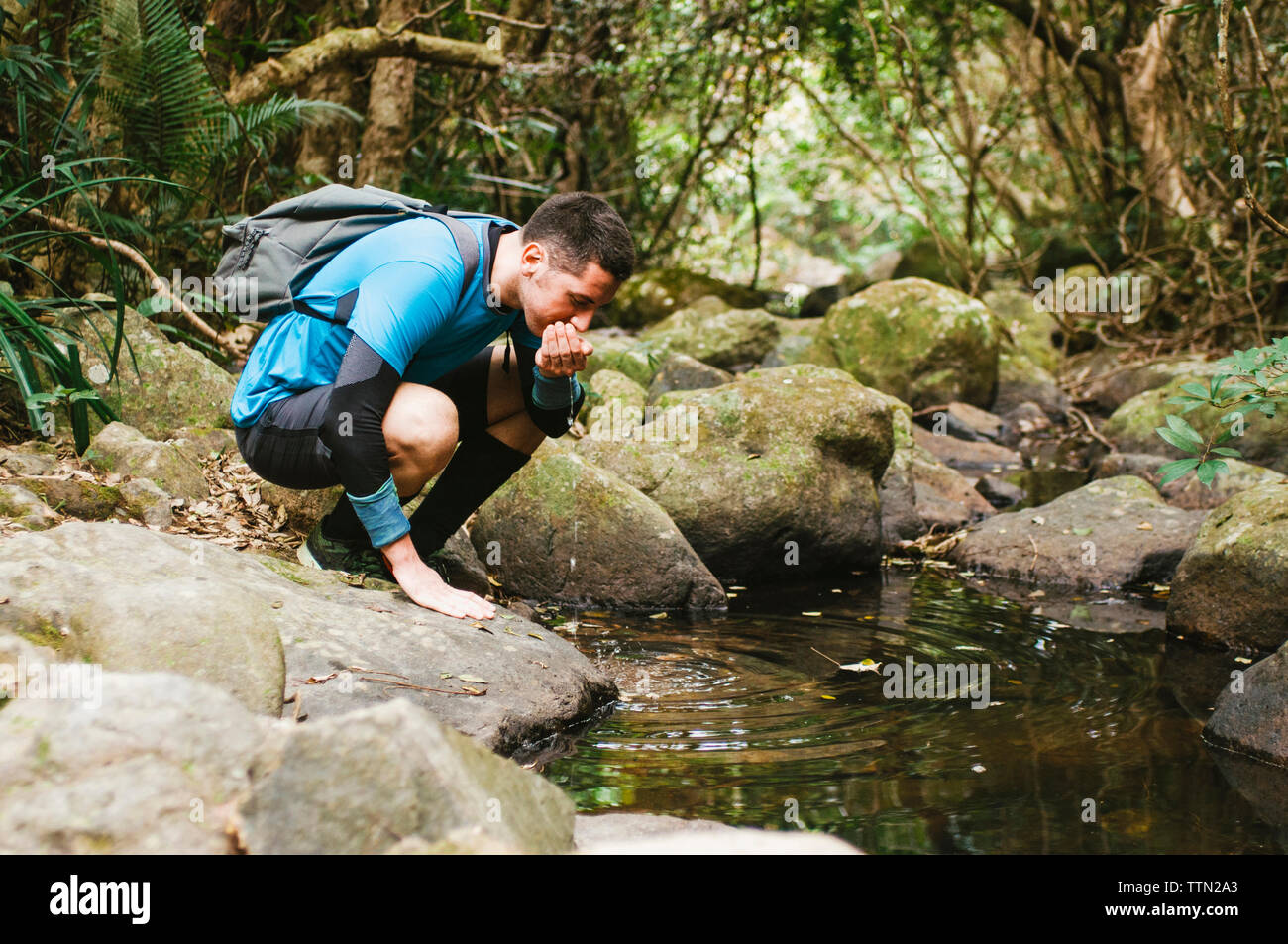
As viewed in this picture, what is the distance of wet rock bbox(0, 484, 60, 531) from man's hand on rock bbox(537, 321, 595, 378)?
1.53 meters

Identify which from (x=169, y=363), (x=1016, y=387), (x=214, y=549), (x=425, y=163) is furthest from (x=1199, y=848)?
(x=1016, y=387)

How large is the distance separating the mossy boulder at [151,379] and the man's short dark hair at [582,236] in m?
2.26

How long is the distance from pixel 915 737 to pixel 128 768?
201 cm

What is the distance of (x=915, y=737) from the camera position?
297 cm

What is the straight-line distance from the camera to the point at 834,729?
118 inches

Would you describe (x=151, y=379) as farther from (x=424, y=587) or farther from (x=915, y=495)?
(x=915, y=495)

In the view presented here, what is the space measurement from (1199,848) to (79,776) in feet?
7.16

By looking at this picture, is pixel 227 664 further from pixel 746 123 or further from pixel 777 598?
pixel 746 123

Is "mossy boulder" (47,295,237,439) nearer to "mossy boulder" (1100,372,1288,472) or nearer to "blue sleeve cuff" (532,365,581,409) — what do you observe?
"blue sleeve cuff" (532,365,581,409)

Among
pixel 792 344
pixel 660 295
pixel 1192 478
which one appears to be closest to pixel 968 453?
pixel 1192 478

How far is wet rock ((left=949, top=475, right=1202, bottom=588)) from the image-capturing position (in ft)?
16.1

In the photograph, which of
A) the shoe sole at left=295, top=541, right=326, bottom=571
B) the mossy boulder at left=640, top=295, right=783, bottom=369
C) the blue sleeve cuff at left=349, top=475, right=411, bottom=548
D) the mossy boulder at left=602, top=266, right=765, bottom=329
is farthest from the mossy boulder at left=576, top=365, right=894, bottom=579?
the mossy boulder at left=602, top=266, right=765, bottom=329

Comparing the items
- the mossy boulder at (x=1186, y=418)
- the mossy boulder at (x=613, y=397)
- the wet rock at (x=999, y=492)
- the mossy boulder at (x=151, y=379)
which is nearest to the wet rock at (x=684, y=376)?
the mossy boulder at (x=613, y=397)

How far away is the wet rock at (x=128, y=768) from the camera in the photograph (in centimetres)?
162
